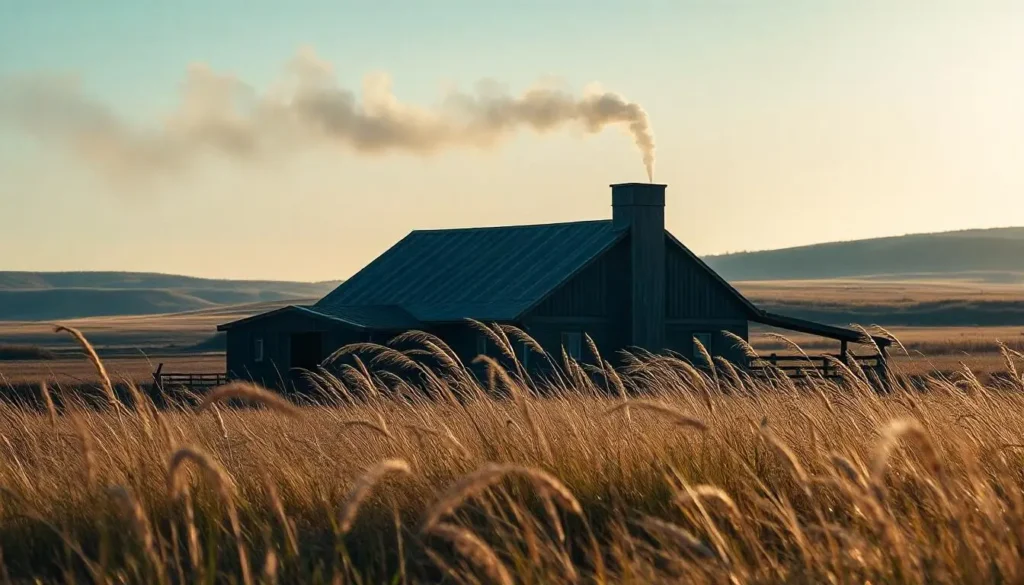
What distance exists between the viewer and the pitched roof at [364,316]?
113 feet

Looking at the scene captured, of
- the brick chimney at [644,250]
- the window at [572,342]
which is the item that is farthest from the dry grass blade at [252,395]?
the brick chimney at [644,250]

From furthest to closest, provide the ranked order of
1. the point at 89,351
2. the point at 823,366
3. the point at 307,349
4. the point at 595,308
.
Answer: the point at 307,349 < the point at 823,366 < the point at 595,308 < the point at 89,351

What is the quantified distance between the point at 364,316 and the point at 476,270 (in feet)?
11.6

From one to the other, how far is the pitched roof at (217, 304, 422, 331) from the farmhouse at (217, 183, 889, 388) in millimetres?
38

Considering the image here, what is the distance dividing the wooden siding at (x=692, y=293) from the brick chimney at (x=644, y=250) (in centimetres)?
105

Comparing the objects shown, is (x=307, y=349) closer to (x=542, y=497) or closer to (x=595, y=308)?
(x=595, y=308)

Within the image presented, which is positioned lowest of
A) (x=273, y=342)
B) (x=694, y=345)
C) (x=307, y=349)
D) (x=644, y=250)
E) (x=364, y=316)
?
(x=307, y=349)

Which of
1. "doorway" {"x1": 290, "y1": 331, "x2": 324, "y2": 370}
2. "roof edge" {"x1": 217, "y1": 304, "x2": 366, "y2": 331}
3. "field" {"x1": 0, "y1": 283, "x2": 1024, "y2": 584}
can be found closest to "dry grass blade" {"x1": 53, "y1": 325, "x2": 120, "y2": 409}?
"field" {"x1": 0, "y1": 283, "x2": 1024, "y2": 584}

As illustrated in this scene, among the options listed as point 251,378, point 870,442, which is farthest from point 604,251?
point 870,442

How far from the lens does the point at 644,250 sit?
35.5m

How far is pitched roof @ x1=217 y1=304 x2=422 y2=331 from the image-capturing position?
3447 centimetres

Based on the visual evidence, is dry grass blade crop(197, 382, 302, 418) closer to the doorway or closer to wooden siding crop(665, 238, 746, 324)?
wooden siding crop(665, 238, 746, 324)

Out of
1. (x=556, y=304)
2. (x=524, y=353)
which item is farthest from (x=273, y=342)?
(x=556, y=304)

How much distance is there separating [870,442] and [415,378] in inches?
1014
